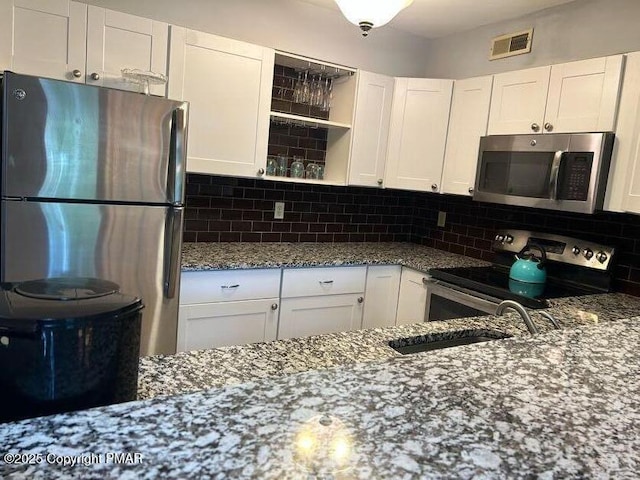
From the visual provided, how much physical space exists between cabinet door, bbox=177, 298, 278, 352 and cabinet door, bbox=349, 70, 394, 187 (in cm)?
108

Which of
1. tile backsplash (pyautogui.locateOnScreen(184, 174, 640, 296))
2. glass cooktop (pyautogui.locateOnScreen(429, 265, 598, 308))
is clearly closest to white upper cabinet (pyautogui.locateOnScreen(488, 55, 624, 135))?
tile backsplash (pyautogui.locateOnScreen(184, 174, 640, 296))

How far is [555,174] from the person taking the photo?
2354 mm

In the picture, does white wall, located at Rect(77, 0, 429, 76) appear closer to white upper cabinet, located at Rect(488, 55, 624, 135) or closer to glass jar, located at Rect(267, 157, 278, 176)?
glass jar, located at Rect(267, 157, 278, 176)

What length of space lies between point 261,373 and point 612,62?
2.22 metres

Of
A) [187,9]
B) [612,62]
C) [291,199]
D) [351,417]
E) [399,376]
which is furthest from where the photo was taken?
[291,199]

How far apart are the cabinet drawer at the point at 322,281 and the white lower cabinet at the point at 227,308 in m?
0.08

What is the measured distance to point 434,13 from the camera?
118 inches

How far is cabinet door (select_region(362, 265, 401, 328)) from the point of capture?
296 cm

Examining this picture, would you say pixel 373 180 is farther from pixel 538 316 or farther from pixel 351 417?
pixel 351 417

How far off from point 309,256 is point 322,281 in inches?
7.0

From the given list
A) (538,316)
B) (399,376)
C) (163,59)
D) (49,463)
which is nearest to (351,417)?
(399,376)

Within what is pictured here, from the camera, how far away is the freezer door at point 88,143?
1.75 meters

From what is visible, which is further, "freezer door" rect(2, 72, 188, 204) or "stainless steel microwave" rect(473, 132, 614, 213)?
"stainless steel microwave" rect(473, 132, 614, 213)

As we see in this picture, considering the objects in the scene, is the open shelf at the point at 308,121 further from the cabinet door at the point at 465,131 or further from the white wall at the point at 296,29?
the cabinet door at the point at 465,131
